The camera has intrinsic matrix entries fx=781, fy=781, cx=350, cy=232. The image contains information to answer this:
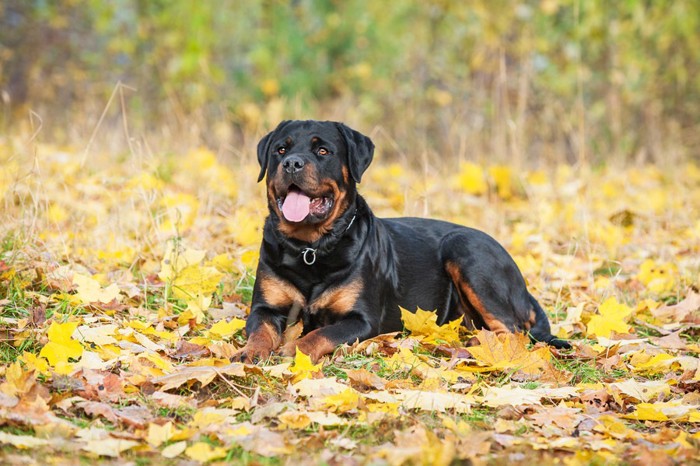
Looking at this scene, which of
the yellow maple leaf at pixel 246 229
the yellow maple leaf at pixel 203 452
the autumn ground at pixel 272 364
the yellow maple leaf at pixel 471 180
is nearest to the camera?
the yellow maple leaf at pixel 203 452

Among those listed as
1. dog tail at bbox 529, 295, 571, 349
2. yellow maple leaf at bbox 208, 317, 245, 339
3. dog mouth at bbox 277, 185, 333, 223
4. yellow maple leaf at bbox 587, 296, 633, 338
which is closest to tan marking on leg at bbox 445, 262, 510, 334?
dog tail at bbox 529, 295, 571, 349

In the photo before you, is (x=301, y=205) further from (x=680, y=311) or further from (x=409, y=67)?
(x=409, y=67)

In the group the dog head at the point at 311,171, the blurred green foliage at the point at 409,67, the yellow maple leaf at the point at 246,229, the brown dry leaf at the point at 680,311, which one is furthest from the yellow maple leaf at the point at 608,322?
the blurred green foliage at the point at 409,67

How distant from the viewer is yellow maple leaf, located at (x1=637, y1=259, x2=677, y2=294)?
17.3 ft

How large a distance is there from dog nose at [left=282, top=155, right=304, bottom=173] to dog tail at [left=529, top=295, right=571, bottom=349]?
1611 mm

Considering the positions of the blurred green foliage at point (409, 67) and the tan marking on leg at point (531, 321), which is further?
the blurred green foliage at point (409, 67)

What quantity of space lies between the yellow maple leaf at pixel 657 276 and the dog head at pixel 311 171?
229 cm

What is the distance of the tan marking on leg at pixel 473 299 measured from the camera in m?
4.41

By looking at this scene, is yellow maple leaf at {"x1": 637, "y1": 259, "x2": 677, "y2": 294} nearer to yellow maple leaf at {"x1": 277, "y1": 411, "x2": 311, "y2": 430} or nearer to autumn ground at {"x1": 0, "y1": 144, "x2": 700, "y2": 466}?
autumn ground at {"x1": 0, "y1": 144, "x2": 700, "y2": 466}

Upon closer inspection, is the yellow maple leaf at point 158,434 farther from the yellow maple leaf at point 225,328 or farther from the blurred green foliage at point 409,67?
the blurred green foliage at point 409,67

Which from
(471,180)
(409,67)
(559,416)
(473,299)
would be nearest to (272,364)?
(559,416)

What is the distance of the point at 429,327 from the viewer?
4.22m

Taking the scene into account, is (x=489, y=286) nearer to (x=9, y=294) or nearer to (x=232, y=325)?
(x=232, y=325)

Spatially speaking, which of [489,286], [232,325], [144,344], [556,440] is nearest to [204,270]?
[232,325]
